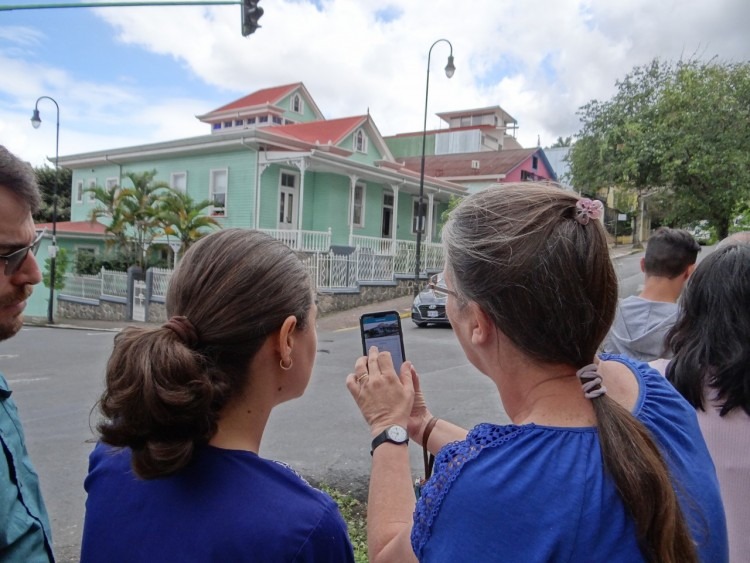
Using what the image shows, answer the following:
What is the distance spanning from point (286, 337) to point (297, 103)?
3486 centimetres

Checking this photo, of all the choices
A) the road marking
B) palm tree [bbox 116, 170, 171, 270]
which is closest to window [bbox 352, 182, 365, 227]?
palm tree [bbox 116, 170, 171, 270]

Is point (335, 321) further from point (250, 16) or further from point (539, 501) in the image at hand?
point (539, 501)

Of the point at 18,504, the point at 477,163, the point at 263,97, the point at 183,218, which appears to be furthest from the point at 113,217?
the point at 477,163

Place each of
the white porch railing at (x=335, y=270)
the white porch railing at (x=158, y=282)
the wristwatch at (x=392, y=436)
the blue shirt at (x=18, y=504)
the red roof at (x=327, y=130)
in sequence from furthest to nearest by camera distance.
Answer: the red roof at (x=327, y=130) < the white porch railing at (x=158, y=282) < the white porch railing at (x=335, y=270) < the wristwatch at (x=392, y=436) < the blue shirt at (x=18, y=504)

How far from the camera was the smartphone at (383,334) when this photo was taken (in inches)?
78.6

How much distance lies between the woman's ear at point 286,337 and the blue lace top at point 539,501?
46 centimetres

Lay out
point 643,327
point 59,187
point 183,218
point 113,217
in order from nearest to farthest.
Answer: point 643,327 → point 183,218 → point 113,217 → point 59,187

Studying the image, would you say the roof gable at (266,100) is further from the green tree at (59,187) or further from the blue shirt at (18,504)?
the blue shirt at (18,504)

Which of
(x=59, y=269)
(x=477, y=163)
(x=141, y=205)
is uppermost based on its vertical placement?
(x=477, y=163)

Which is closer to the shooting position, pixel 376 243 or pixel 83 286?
pixel 83 286

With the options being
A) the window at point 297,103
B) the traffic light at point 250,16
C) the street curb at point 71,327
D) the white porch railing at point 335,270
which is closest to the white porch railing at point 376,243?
the white porch railing at point 335,270

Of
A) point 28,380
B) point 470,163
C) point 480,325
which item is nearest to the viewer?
point 480,325

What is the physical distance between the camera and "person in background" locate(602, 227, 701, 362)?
330 centimetres

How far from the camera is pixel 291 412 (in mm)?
7070
